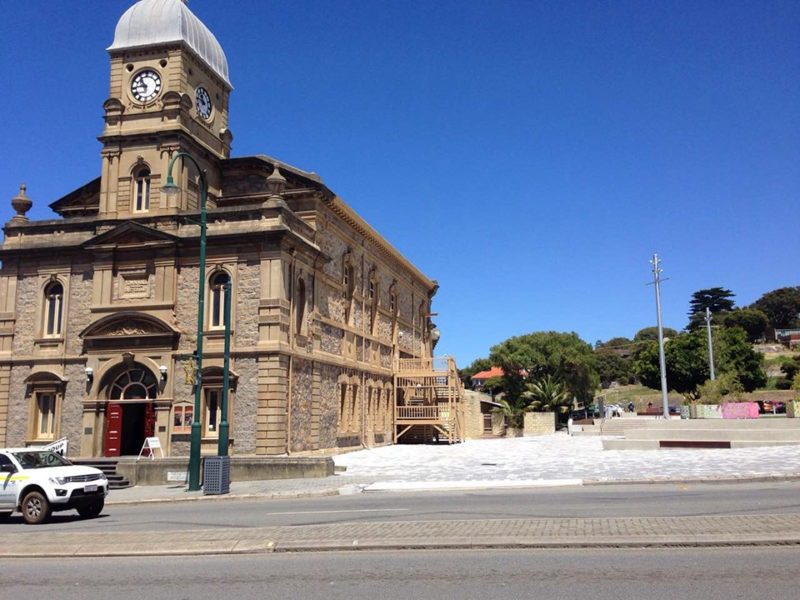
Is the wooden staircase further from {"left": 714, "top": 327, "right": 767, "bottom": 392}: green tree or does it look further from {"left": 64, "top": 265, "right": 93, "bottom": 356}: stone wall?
{"left": 714, "top": 327, "right": 767, "bottom": 392}: green tree

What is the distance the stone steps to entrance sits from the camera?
2198 centimetres

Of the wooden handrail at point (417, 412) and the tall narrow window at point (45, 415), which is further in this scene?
the wooden handrail at point (417, 412)

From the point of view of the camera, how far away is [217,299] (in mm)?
27797

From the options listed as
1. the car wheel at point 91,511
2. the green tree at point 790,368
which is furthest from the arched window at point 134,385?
the green tree at point 790,368

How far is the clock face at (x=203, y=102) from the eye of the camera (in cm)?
3183

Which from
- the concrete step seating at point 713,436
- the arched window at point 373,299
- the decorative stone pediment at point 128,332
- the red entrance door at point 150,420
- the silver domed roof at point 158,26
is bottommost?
the concrete step seating at point 713,436

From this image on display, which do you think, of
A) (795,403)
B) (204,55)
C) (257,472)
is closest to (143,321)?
(257,472)

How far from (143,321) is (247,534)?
19.6 meters

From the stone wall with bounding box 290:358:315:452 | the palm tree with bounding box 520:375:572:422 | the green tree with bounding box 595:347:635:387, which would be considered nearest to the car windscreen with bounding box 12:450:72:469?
the stone wall with bounding box 290:358:315:452

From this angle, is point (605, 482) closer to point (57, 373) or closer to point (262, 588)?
point (262, 588)

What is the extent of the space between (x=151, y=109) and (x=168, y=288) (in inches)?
307

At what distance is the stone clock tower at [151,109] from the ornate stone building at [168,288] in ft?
0.21

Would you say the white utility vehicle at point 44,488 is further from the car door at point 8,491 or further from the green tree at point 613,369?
the green tree at point 613,369

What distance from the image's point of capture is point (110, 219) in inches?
1160
